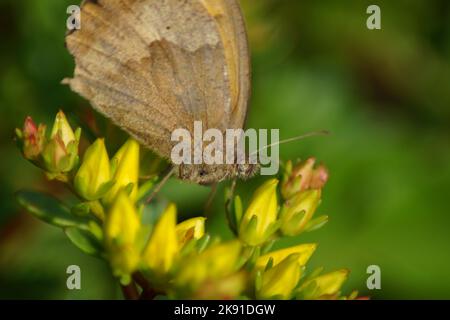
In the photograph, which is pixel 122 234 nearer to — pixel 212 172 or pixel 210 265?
pixel 210 265

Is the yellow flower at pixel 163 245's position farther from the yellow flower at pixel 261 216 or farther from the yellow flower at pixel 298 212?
the yellow flower at pixel 298 212

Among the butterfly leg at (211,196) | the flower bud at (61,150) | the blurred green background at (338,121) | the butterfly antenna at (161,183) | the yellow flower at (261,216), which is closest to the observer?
the flower bud at (61,150)

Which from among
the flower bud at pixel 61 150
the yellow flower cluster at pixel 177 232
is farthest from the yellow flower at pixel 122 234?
the flower bud at pixel 61 150

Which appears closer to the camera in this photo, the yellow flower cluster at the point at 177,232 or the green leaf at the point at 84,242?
the yellow flower cluster at the point at 177,232

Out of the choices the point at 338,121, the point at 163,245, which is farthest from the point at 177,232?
the point at 338,121

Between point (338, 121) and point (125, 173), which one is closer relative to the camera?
point (125, 173)

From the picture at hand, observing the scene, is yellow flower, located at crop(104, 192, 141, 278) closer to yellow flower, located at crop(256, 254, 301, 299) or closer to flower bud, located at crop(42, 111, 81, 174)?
flower bud, located at crop(42, 111, 81, 174)

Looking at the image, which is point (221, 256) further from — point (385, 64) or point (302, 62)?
point (385, 64)
